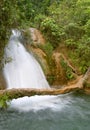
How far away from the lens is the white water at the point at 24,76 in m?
10.2

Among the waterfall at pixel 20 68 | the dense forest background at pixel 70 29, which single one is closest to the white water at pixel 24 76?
the waterfall at pixel 20 68

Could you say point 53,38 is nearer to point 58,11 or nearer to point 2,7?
point 58,11

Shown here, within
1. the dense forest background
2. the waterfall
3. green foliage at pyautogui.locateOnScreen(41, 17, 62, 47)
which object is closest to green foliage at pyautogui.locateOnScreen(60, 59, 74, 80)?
the dense forest background

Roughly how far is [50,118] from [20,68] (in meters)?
3.77

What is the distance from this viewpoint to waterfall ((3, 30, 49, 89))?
1165 cm

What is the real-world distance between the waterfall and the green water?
6.90 ft

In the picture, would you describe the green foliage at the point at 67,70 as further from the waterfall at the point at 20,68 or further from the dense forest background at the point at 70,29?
the waterfall at the point at 20,68

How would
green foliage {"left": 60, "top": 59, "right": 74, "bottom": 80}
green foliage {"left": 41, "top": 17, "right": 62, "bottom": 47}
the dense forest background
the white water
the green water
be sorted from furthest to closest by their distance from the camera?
green foliage {"left": 41, "top": 17, "right": 62, "bottom": 47} < the dense forest background < green foliage {"left": 60, "top": 59, "right": 74, "bottom": 80} < the white water < the green water

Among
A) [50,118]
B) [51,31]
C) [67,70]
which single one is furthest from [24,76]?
[50,118]

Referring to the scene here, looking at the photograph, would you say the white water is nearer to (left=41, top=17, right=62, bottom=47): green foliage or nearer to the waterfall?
the waterfall

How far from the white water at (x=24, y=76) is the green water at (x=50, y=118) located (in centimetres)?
38

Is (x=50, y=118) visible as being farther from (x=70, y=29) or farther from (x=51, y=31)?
(x=70, y=29)

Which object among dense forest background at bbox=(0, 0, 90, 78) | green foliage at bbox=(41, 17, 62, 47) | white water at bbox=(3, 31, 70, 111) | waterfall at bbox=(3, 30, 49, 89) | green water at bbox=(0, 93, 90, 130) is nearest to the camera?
green water at bbox=(0, 93, 90, 130)

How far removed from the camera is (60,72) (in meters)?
12.9
